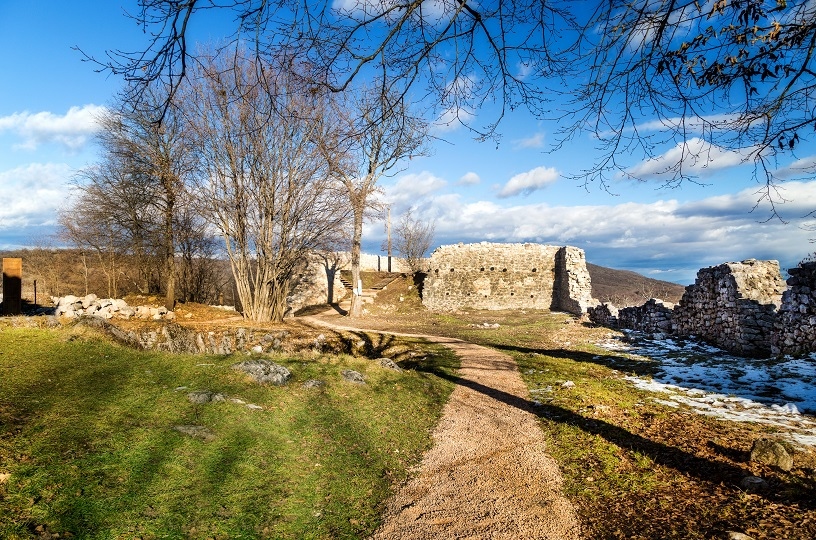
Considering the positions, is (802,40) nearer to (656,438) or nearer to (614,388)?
(656,438)

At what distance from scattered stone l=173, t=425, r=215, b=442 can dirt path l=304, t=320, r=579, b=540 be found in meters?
1.84

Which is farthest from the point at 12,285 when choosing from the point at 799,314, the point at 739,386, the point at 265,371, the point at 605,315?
the point at 605,315

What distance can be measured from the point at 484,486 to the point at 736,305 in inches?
383

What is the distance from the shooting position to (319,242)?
17.7 meters

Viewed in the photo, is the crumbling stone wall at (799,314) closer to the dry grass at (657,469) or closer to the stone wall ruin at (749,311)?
the stone wall ruin at (749,311)

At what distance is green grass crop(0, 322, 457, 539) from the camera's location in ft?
9.95

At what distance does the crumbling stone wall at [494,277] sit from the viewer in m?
27.5

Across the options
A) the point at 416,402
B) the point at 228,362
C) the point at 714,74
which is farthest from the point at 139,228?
the point at 714,74

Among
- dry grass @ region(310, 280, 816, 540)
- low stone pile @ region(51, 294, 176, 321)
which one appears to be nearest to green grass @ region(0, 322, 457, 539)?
dry grass @ region(310, 280, 816, 540)

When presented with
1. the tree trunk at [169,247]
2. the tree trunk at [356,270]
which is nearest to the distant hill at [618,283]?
the tree trunk at [356,270]

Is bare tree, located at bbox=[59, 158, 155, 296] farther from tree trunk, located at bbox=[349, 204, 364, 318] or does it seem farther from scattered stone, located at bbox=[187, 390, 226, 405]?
scattered stone, located at bbox=[187, 390, 226, 405]

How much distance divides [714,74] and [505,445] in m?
4.29

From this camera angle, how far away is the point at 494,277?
27.7m

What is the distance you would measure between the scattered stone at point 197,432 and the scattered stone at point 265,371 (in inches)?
67.0
